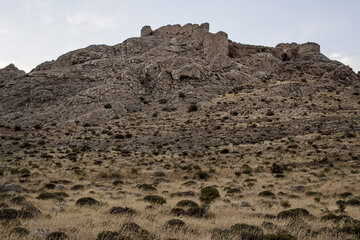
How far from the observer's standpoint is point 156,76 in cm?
6166

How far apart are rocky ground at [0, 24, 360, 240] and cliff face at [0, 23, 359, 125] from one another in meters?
0.32

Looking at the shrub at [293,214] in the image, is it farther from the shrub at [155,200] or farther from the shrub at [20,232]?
the shrub at [20,232]

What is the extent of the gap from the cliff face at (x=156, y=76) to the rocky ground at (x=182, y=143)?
0.32m

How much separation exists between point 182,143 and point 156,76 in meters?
28.4

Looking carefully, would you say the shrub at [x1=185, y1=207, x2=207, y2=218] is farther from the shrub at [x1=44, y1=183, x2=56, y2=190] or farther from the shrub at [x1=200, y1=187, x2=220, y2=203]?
the shrub at [x1=44, y1=183, x2=56, y2=190]

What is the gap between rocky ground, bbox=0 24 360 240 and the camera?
35.7 feet

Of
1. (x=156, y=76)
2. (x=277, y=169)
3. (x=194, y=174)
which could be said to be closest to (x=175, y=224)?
(x=194, y=174)

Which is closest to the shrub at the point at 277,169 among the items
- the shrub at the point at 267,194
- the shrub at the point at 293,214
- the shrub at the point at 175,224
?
the shrub at the point at 267,194

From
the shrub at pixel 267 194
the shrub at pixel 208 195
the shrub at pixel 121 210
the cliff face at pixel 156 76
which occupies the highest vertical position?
the cliff face at pixel 156 76

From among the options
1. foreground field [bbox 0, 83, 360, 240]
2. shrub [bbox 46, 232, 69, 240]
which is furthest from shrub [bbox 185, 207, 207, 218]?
shrub [bbox 46, 232, 69, 240]

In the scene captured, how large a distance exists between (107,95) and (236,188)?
Answer: 131ft

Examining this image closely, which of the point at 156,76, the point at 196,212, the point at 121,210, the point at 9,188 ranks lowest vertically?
the point at 196,212

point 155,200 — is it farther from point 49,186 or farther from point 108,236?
point 49,186

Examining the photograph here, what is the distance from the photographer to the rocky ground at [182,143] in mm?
10891
